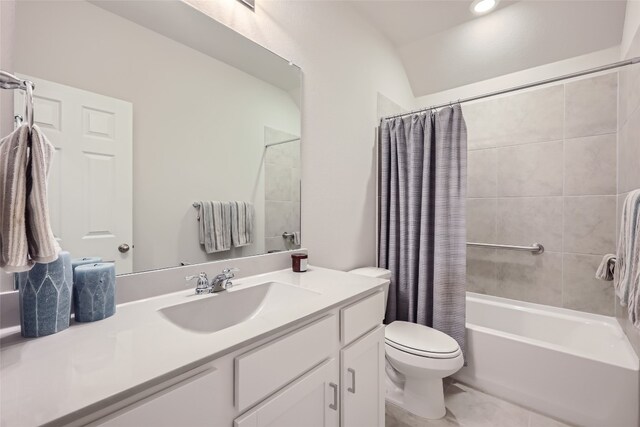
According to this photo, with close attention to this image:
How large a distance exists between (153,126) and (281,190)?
2.15 feet

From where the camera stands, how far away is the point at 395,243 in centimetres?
210

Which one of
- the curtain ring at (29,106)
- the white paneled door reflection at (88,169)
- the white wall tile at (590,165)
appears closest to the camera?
the curtain ring at (29,106)

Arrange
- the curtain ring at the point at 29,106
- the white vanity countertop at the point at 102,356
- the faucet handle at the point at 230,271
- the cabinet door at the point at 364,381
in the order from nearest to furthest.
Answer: the white vanity countertop at the point at 102,356 → the curtain ring at the point at 29,106 → the cabinet door at the point at 364,381 → the faucet handle at the point at 230,271

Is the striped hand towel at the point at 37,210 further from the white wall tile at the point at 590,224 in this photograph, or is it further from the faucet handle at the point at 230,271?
the white wall tile at the point at 590,224

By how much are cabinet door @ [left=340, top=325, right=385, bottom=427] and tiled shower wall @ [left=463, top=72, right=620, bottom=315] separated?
1640 mm

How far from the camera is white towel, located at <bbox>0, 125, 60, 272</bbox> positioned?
553mm

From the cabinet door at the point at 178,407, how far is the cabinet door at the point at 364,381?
531 mm

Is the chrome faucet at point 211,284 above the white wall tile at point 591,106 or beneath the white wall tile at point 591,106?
beneath

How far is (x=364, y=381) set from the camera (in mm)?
1165

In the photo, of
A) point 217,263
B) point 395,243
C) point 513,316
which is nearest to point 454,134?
point 395,243

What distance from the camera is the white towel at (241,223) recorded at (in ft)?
4.34

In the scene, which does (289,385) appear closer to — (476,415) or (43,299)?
(43,299)

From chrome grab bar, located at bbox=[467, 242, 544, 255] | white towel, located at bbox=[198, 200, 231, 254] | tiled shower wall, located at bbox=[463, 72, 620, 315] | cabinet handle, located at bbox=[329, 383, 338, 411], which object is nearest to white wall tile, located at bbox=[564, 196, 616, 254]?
tiled shower wall, located at bbox=[463, 72, 620, 315]

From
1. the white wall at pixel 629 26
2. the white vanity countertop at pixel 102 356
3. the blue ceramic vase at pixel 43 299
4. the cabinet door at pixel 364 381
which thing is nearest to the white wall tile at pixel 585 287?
the white wall at pixel 629 26
